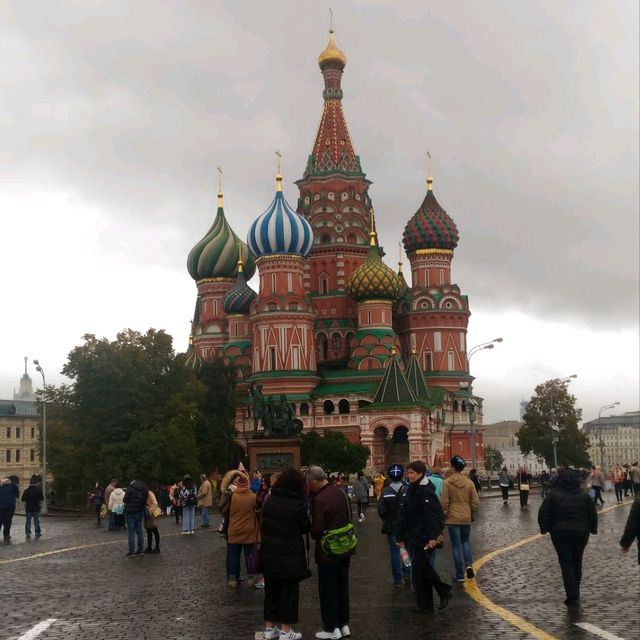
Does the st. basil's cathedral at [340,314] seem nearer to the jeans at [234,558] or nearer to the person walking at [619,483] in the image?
the person walking at [619,483]

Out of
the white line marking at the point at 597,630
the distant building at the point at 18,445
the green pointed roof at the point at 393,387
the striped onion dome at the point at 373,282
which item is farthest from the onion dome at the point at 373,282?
the white line marking at the point at 597,630

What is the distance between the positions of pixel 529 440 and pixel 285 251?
83.3ft

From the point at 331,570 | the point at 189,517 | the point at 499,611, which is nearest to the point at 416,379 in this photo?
the point at 189,517

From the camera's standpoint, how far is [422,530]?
36.7 ft

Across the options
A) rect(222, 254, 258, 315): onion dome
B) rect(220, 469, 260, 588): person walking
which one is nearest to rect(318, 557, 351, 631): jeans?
rect(220, 469, 260, 588): person walking

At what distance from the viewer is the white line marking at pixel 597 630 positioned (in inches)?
364

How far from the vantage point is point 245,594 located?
12797mm

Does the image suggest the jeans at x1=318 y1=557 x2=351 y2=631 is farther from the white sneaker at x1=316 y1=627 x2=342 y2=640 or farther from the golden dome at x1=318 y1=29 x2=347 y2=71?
the golden dome at x1=318 y1=29 x2=347 y2=71

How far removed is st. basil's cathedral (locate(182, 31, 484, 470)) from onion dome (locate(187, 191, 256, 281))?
109 mm

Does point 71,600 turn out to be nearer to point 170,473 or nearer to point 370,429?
point 170,473

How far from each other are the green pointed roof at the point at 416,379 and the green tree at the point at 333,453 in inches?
359

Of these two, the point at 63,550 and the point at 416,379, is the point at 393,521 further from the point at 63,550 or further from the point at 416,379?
the point at 416,379

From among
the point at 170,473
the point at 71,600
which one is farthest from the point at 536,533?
the point at 170,473

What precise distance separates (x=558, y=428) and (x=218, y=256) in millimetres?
31053
